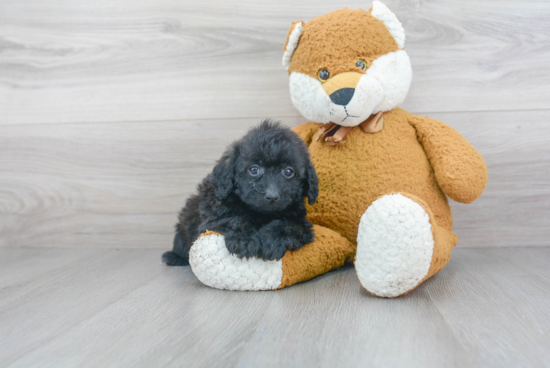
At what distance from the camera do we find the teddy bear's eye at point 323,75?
3.82 ft

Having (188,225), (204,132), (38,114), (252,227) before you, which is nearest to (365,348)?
(252,227)

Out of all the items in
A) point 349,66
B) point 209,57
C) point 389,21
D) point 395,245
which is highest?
point 389,21

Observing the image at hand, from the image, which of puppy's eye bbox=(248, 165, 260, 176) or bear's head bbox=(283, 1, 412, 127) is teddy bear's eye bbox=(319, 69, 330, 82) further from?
puppy's eye bbox=(248, 165, 260, 176)

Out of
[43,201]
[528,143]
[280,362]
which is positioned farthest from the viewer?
[43,201]

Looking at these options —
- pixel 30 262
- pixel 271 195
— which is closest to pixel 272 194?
pixel 271 195

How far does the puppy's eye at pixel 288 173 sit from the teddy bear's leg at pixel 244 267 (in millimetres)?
209

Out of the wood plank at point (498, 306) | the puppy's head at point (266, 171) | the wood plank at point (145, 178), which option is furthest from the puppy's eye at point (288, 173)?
the wood plank at point (145, 178)

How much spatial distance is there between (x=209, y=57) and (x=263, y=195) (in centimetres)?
85

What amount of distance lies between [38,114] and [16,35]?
0.34 m

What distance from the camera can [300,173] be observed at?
1062mm

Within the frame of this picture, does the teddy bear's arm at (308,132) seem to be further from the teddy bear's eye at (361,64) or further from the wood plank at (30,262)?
the wood plank at (30,262)

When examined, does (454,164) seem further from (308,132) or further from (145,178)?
(145,178)

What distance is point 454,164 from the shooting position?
117 cm

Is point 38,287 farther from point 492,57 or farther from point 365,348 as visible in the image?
point 492,57
